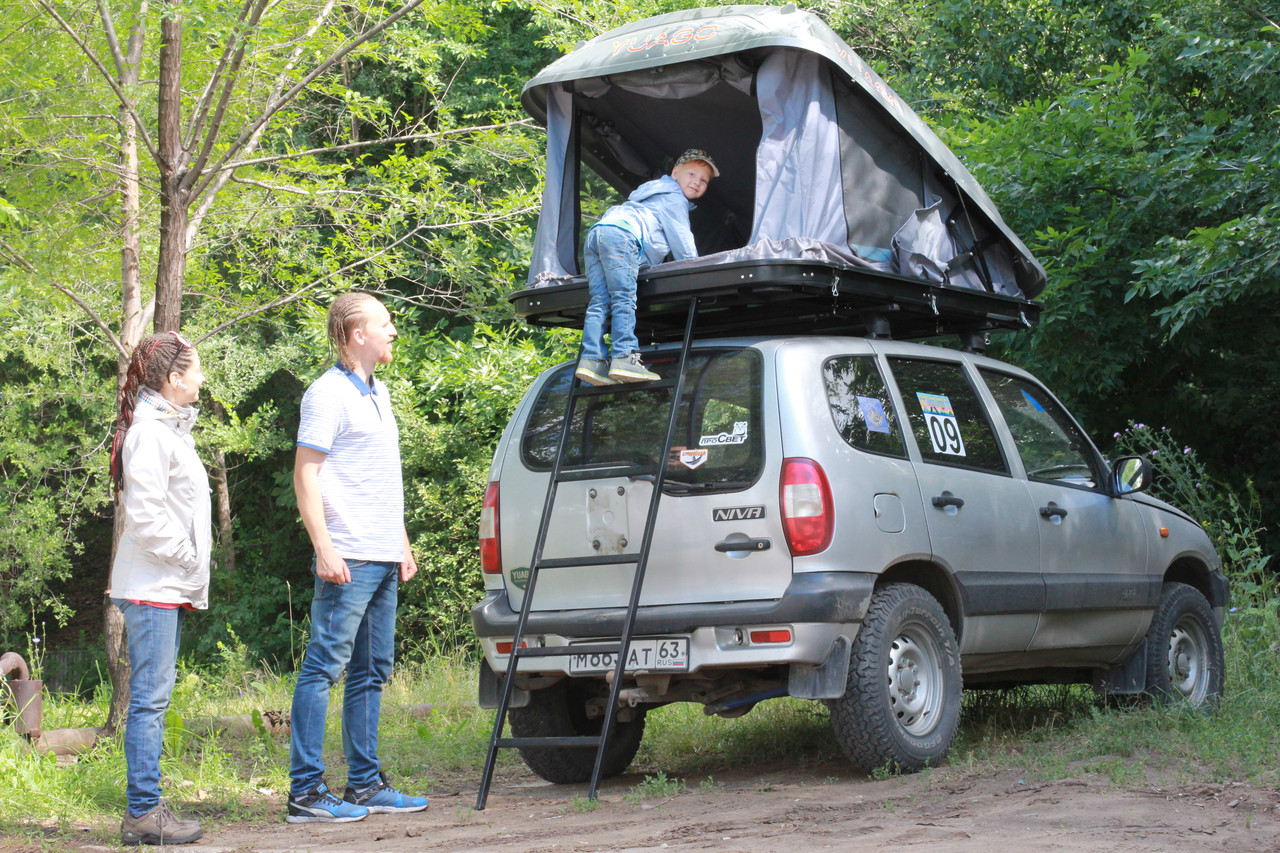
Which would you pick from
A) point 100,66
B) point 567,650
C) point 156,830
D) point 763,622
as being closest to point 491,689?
point 567,650

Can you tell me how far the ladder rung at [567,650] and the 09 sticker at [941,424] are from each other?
170 centimetres

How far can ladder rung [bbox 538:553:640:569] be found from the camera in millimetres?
5043

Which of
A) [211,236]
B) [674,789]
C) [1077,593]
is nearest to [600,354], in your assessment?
[674,789]

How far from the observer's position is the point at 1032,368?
11.2 meters

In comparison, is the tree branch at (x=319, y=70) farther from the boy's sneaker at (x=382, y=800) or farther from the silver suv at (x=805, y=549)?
the boy's sneaker at (x=382, y=800)

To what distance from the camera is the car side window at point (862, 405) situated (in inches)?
202

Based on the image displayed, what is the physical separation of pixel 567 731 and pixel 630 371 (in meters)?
1.72

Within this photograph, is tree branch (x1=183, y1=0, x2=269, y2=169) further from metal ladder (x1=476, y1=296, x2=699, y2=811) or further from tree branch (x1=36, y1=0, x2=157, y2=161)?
metal ladder (x1=476, y1=296, x2=699, y2=811)

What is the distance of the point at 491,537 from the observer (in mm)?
5500

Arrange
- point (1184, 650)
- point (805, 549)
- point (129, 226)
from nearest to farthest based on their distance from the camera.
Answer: point (805, 549) < point (1184, 650) < point (129, 226)

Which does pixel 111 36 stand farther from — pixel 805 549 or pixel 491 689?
pixel 805 549

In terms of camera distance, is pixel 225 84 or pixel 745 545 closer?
pixel 745 545

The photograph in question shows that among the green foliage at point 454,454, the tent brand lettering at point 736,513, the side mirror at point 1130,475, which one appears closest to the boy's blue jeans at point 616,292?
the tent brand lettering at point 736,513

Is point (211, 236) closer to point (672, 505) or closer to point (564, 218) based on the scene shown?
point (564, 218)
